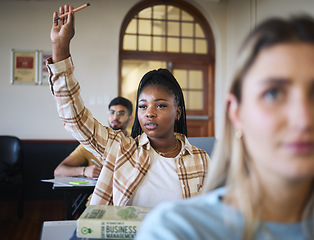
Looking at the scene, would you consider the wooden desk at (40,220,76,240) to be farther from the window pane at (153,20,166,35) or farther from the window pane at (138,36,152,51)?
the window pane at (153,20,166,35)

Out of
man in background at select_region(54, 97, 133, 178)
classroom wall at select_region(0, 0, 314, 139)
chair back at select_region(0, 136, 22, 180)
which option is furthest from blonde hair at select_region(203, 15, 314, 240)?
classroom wall at select_region(0, 0, 314, 139)

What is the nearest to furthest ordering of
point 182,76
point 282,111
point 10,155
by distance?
point 282,111, point 10,155, point 182,76

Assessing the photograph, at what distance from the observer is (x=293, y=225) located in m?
0.55

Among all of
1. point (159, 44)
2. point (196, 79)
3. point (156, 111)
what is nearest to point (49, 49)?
point (159, 44)

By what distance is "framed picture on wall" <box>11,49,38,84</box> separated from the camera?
4.53 metres

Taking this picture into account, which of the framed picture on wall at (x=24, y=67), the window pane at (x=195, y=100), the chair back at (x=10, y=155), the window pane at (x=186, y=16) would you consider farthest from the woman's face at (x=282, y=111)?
the window pane at (x=186, y=16)

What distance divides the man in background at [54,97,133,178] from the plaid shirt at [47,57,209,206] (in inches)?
43.6

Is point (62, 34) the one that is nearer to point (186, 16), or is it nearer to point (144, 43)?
point (144, 43)

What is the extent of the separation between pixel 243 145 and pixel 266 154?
0.08 metres

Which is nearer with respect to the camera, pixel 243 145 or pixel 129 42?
pixel 243 145

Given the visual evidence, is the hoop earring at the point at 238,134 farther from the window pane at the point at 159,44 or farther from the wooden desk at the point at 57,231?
the window pane at the point at 159,44

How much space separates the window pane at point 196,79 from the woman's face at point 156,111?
11.9 feet

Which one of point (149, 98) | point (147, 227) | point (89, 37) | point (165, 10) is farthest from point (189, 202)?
point (165, 10)

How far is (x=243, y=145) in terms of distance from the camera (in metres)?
0.61
